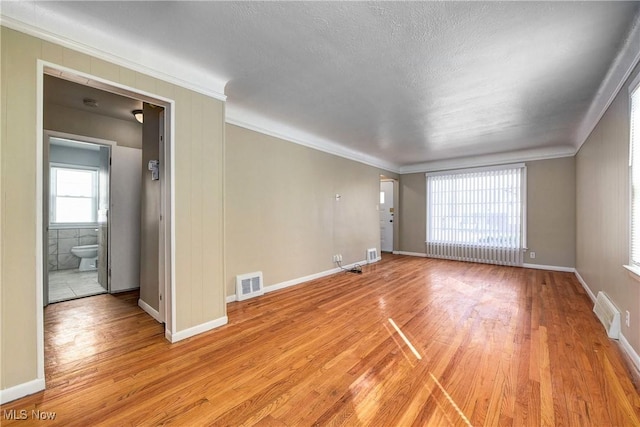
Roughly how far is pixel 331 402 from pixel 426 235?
6.10 m

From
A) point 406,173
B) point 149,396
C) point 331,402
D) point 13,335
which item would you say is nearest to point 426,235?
point 406,173

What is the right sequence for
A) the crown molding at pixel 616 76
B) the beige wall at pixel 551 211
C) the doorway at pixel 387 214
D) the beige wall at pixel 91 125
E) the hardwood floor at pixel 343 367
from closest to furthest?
the hardwood floor at pixel 343 367 < the crown molding at pixel 616 76 < the beige wall at pixel 91 125 < the beige wall at pixel 551 211 < the doorway at pixel 387 214

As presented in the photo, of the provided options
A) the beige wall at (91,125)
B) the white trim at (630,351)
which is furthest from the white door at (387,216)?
the beige wall at (91,125)

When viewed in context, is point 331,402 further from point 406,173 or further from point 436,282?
point 406,173

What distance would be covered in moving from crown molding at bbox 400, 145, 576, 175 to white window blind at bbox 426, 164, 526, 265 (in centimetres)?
15

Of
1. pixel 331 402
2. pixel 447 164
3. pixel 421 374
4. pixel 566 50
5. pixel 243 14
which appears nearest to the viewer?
pixel 331 402

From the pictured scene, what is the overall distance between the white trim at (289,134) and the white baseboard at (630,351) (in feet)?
14.2

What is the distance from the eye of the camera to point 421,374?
1956mm

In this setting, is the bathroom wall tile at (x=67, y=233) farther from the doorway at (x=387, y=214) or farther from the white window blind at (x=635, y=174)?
the white window blind at (x=635, y=174)

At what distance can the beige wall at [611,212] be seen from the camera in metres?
2.30

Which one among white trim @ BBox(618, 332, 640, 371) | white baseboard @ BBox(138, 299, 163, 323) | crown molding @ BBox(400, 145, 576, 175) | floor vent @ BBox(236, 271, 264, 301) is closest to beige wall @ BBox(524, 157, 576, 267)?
A: crown molding @ BBox(400, 145, 576, 175)

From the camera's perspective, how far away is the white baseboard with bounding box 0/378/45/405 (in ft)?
5.39

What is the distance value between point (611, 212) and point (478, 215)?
358 cm

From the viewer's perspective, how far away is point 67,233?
18.5 feet
